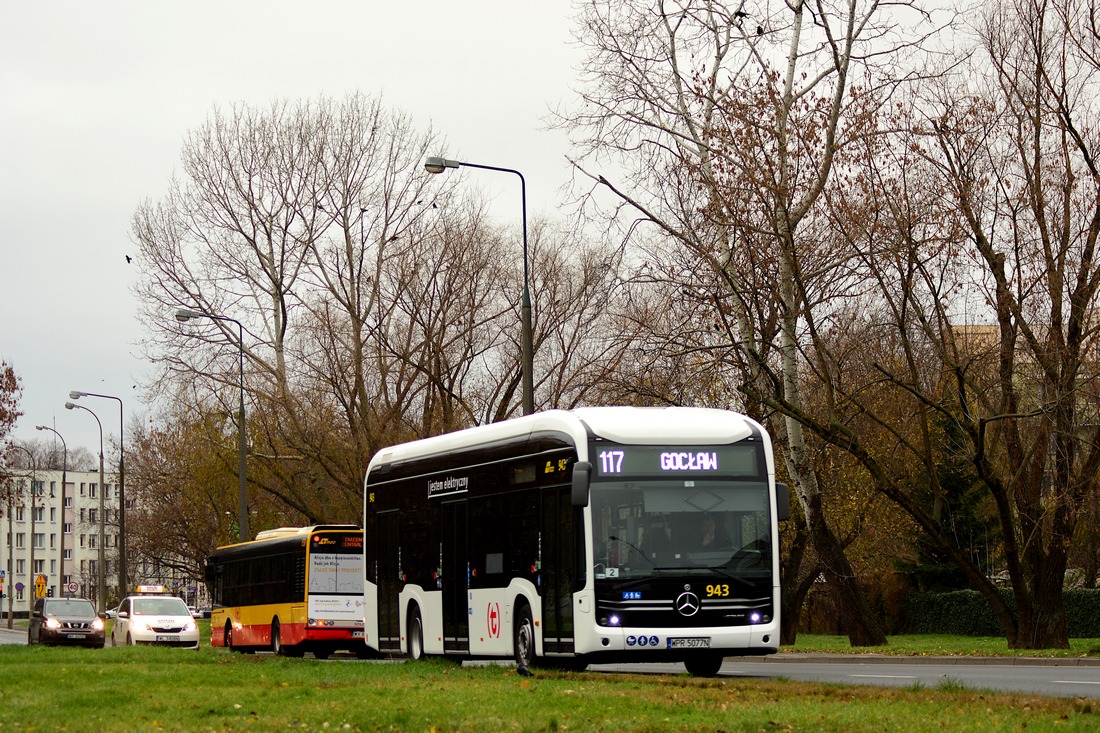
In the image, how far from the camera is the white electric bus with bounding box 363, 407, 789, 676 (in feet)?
61.8

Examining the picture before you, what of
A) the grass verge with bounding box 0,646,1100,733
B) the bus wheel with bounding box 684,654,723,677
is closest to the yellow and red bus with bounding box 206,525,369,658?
the bus wheel with bounding box 684,654,723,677

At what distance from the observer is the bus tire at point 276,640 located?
33531 millimetres

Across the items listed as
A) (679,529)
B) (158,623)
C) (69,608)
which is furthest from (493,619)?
(69,608)

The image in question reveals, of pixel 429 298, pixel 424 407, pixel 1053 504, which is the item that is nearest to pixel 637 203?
pixel 1053 504

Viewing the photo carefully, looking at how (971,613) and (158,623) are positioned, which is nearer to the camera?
(158,623)

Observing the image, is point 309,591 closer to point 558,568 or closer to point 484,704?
point 558,568

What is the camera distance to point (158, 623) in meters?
40.7

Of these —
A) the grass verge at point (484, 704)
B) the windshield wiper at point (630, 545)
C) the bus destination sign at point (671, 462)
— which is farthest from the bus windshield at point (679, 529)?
the grass verge at point (484, 704)

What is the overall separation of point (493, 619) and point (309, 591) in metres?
11.6

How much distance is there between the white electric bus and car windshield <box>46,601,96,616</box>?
21878mm

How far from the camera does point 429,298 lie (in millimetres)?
45344

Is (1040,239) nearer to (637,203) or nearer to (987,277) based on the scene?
(987,277)

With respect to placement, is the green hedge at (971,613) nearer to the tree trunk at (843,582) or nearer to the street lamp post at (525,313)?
the tree trunk at (843,582)

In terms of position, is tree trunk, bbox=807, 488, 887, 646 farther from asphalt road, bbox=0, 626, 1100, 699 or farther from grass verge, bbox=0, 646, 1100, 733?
grass verge, bbox=0, 646, 1100, 733
